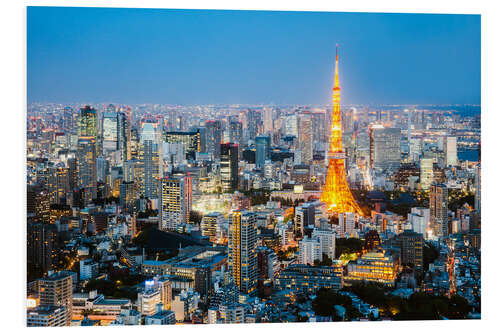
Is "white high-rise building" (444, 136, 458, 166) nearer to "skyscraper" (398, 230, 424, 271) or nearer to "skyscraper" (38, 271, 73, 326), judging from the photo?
"skyscraper" (398, 230, 424, 271)

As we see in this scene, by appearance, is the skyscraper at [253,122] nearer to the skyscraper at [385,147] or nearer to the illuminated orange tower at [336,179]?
the illuminated orange tower at [336,179]

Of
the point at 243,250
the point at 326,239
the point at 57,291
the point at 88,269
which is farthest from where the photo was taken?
the point at 326,239

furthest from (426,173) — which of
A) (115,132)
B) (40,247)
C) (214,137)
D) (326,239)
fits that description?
(40,247)

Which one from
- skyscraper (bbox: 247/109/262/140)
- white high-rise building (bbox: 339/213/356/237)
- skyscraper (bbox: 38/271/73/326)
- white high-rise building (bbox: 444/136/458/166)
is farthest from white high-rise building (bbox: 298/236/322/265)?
skyscraper (bbox: 38/271/73/326)

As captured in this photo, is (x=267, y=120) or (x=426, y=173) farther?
(x=426, y=173)

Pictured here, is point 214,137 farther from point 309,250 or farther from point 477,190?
point 477,190

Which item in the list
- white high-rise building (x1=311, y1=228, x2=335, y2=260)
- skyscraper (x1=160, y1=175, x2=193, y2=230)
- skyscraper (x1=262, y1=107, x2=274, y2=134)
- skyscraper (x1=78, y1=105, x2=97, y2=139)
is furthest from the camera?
skyscraper (x1=160, y1=175, x2=193, y2=230)

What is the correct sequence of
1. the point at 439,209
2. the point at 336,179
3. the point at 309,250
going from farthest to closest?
the point at 336,179
the point at 439,209
the point at 309,250
